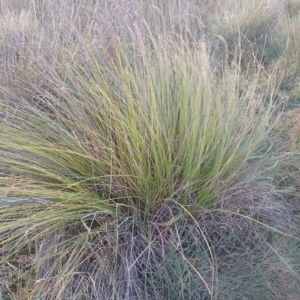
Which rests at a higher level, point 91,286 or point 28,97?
point 28,97

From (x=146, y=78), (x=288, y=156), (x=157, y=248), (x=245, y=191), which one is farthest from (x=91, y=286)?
(x=288, y=156)

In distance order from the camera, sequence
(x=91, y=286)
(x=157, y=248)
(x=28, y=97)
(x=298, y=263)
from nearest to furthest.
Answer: (x=91, y=286), (x=157, y=248), (x=298, y=263), (x=28, y=97)

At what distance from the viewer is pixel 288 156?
2.41 meters

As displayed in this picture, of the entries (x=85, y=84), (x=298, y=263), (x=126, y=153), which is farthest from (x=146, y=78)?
(x=298, y=263)

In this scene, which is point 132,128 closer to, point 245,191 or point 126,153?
point 126,153

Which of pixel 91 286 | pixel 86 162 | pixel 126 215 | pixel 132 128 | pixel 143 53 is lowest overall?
pixel 91 286

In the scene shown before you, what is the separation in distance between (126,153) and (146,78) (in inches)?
15.9

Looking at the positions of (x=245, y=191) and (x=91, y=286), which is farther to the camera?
(x=245, y=191)

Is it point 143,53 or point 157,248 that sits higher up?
point 143,53

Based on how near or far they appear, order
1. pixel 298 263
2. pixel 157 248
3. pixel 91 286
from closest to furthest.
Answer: pixel 91 286 < pixel 157 248 < pixel 298 263

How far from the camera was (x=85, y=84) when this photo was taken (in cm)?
205

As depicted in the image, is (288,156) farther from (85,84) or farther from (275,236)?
(85,84)

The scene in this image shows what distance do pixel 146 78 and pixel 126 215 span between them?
625 millimetres

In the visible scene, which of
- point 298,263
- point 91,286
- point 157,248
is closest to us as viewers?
point 91,286
